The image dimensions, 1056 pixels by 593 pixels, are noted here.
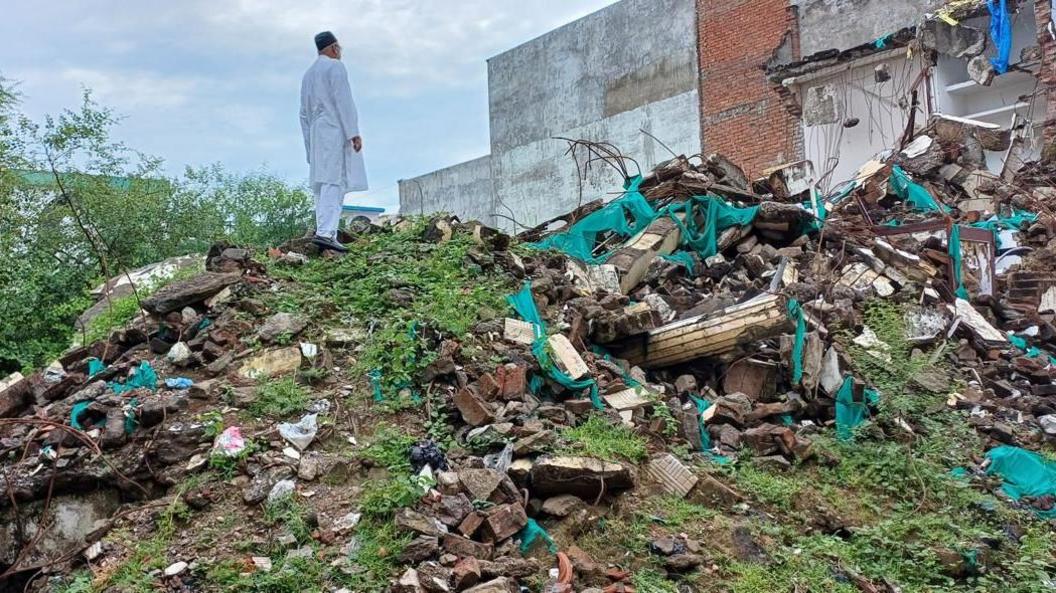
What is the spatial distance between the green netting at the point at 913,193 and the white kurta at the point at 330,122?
666 cm

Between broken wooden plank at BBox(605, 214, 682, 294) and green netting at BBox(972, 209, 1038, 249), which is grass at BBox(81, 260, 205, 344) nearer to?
broken wooden plank at BBox(605, 214, 682, 294)

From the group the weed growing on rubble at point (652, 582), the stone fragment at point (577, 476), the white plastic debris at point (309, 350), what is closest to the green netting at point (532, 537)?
the stone fragment at point (577, 476)

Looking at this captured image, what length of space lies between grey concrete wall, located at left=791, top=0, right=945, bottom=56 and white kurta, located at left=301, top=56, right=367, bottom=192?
1047 cm

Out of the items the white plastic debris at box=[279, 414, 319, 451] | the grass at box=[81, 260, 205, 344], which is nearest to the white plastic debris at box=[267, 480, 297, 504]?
the white plastic debris at box=[279, 414, 319, 451]

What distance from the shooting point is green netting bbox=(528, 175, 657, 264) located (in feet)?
26.7

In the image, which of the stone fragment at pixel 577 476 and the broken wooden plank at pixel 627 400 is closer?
the stone fragment at pixel 577 476

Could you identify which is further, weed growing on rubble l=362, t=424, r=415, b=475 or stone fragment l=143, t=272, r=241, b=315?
stone fragment l=143, t=272, r=241, b=315

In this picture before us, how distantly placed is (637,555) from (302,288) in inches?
134

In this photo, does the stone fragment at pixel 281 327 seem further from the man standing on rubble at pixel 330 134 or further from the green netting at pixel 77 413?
the man standing on rubble at pixel 330 134

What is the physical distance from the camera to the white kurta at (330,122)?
7141 mm

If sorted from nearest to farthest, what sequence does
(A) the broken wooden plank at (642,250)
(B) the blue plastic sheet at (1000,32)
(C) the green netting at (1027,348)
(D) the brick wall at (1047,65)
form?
(A) the broken wooden plank at (642,250) < (C) the green netting at (1027,348) < (D) the brick wall at (1047,65) < (B) the blue plastic sheet at (1000,32)

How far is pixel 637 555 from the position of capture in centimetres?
413

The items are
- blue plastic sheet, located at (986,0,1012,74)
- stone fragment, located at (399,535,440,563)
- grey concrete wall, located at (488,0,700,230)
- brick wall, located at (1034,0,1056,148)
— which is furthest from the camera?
grey concrete wall, located at (488,0,700,230)

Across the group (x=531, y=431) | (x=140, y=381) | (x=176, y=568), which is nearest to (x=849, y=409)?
(x=531, y=431)
